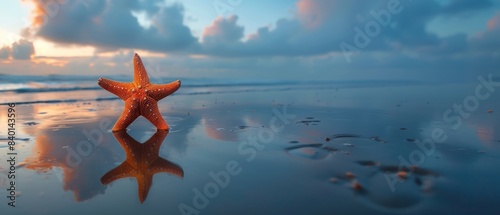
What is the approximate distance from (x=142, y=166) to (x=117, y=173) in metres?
0.41

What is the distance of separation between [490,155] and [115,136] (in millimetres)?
7653

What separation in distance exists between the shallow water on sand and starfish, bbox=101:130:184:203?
9cm

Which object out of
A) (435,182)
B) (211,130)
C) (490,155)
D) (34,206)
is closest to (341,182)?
(435,182)

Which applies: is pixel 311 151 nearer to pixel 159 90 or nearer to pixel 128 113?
pixel 159 90

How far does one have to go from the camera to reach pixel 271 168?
185 inches

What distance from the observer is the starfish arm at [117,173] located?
4.20 m

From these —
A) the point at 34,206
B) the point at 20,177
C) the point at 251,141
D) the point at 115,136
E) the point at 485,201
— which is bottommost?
the point at 485,201

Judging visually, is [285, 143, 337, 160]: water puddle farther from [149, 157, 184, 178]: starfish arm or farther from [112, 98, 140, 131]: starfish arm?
[112, 98, 140, 131]: starfish arm

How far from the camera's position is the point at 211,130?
779 cm

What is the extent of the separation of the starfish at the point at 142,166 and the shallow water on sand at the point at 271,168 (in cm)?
9

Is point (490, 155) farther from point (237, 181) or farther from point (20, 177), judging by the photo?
point (20, 177)

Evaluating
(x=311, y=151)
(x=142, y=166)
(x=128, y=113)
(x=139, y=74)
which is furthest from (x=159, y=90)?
→ (x=311, y=151)

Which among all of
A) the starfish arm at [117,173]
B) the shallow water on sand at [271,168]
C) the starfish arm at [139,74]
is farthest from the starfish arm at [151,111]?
the starfish arm at [117,173]

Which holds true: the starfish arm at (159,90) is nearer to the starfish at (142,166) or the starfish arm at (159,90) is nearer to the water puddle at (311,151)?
the starfish at (142,166)
